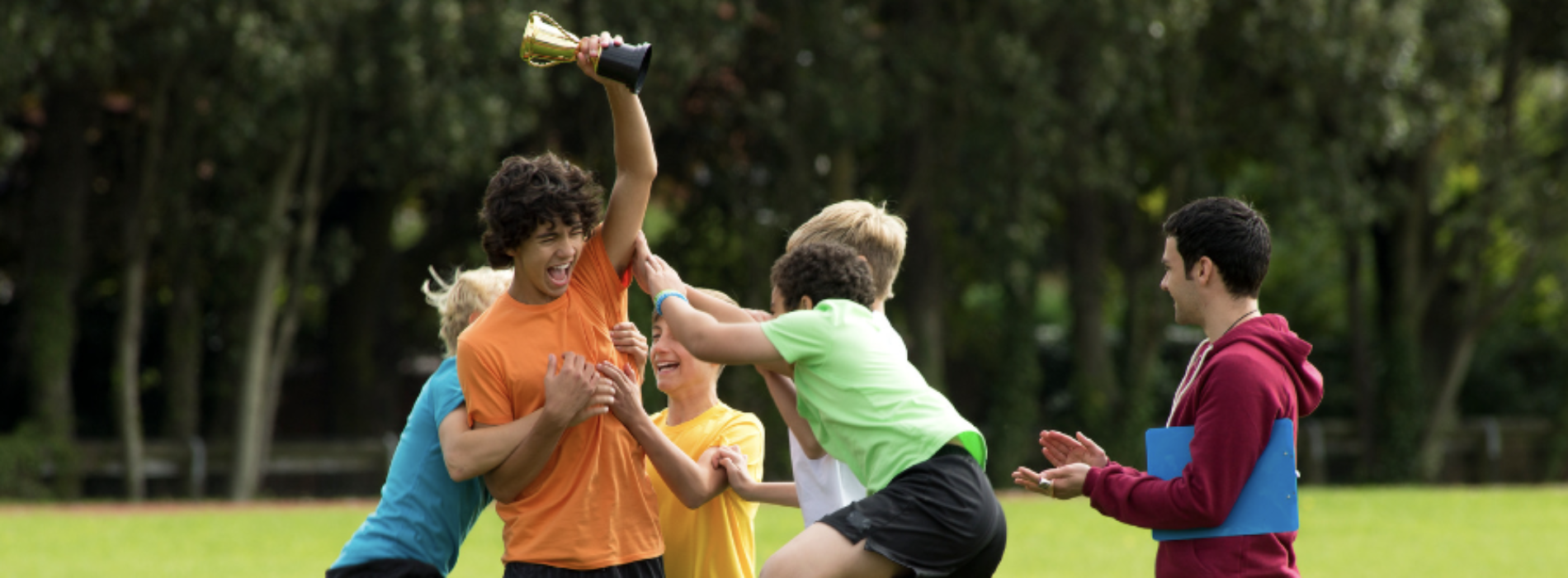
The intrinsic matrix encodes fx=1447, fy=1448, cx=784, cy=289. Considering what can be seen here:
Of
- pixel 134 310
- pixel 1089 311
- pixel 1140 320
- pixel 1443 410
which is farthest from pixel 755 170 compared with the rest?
pixel 1443 410

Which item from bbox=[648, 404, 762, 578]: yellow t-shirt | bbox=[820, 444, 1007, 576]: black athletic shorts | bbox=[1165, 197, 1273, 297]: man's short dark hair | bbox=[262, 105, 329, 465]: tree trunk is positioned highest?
bbox=[1165, 197, 1273, 297]: man's short dark hair

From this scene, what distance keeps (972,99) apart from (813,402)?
16892mm

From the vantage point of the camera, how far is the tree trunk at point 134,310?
62.9 feet

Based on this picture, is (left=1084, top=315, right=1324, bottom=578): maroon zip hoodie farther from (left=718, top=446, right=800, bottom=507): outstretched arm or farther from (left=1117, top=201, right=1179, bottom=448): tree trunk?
(left=1117, top=201, right=1179, bottom=448): tree trunk

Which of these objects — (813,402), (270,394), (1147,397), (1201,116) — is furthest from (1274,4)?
(813,402)

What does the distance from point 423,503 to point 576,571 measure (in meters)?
0.52

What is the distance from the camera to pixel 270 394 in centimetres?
2056

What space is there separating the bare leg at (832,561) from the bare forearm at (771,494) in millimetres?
436

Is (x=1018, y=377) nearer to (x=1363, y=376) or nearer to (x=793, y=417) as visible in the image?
(x=1363, y=376)

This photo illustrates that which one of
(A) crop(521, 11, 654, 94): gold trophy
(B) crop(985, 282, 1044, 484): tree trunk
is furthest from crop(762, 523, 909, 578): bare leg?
(B) crop(985, 282, 1044, 484): tree trunk

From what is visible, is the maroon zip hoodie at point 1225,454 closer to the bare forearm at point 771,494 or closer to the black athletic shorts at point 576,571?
the bare forearm at point 771,494

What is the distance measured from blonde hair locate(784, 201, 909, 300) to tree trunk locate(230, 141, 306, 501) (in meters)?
16.3

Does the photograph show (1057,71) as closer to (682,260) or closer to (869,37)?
(869,37)

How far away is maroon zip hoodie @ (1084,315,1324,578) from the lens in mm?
3469
